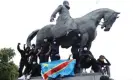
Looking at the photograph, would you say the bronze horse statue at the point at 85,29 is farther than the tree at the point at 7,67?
Result: No

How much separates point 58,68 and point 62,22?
162 cm

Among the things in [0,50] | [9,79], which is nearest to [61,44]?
[9,79]

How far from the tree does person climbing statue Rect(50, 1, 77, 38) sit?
22965 mm

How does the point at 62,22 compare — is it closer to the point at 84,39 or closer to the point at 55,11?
the point at 55,11

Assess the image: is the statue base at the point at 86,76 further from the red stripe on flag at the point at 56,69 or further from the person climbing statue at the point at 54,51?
the person climbing statue at the point at 54,51

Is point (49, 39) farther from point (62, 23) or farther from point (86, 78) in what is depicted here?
point (86, 78)

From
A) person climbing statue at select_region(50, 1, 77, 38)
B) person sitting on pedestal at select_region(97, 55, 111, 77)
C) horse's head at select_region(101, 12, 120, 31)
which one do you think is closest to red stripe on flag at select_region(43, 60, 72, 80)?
person climbing statue at select_region(50, 1, 77, 38)

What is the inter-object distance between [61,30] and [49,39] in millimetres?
828

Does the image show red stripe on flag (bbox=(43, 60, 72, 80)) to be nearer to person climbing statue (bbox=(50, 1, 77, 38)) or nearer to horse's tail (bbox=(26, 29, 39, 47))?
person climbing statue (bbox=(50, 1, 77, 38))

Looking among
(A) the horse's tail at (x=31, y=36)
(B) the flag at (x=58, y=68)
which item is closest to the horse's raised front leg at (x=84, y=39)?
(B) the flag at (x=58, y=68)

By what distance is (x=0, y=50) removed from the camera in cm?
4166

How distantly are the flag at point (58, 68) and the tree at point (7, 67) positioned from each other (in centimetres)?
2284

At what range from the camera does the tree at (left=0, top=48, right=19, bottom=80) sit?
37.5 meters

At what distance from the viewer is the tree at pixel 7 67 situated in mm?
37500
